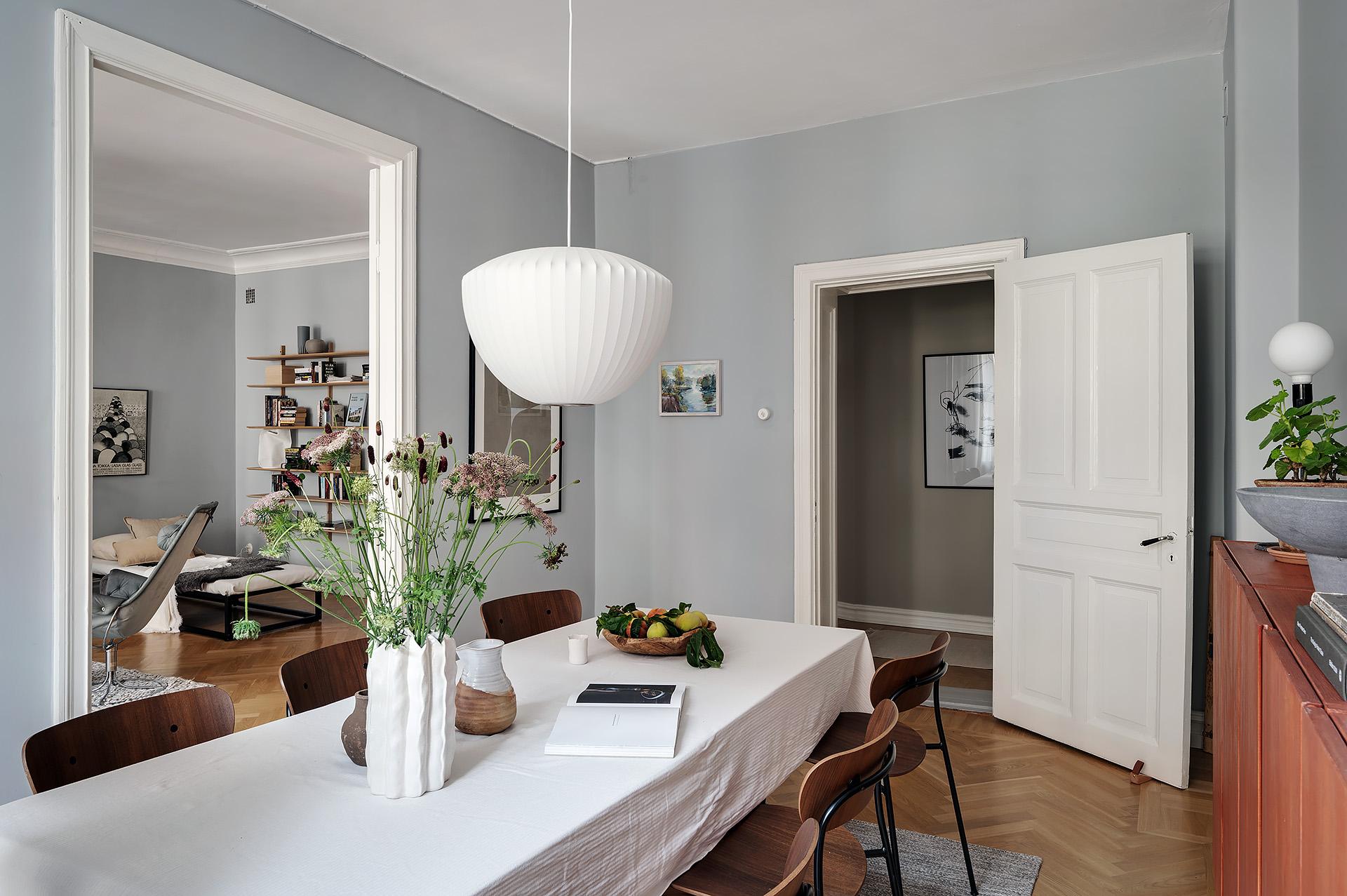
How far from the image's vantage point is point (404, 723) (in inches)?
57.5

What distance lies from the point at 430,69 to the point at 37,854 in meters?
3.26

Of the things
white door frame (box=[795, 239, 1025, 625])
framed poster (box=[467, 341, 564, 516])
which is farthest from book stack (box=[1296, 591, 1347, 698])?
white door frame (box=[795, 239, 1025, 625])

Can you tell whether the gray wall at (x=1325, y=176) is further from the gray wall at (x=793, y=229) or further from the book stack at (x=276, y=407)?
the book stack at (x=276, y=407)

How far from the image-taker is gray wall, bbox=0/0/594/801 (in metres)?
2.38

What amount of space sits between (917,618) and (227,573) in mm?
4978

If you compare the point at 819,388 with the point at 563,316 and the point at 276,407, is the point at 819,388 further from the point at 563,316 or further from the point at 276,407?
the point at 276,407

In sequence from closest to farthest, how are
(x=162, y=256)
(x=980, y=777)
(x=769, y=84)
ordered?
(x=980, y=777) < (x=769, y=84) < (x=162, y=256)

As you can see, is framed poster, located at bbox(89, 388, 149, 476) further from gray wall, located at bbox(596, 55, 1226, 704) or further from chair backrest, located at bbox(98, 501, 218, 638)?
gray wall, located at bbox(596, 55, 1226, 704)

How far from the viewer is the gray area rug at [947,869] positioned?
2516 mm

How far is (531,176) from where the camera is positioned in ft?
14.5

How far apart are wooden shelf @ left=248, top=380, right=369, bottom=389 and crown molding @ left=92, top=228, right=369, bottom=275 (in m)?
1.04

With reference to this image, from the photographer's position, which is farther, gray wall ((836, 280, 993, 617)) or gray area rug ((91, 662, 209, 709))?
gray wall ((836, 280, 993, 617))

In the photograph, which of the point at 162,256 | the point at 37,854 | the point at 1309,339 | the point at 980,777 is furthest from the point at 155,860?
the point at 162,256

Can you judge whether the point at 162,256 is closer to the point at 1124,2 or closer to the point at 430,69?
the point at 430,69
